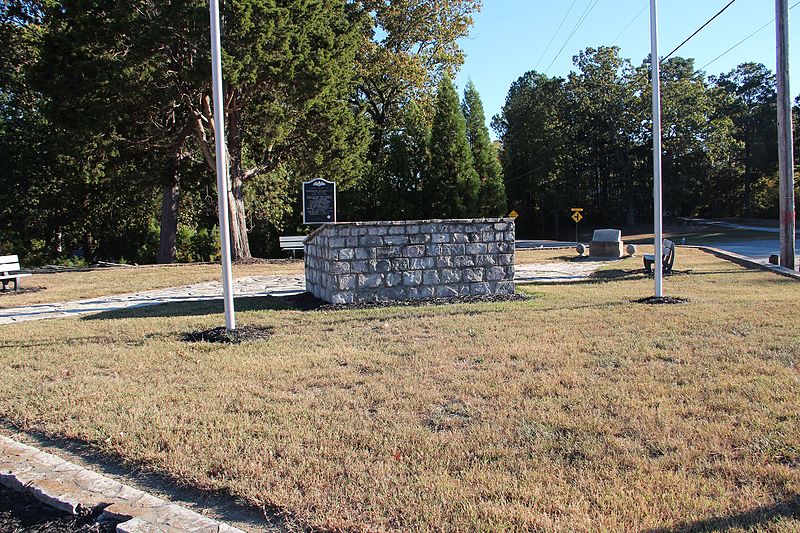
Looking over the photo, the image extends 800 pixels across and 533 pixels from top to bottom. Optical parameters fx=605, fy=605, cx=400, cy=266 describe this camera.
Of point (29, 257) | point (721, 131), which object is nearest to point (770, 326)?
point (29, 257)

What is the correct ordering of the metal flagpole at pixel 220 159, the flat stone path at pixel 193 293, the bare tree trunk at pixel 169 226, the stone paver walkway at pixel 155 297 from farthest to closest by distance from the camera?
1. the bare tree trunk at pixel 169 226
2. the flat stone path at pixel 193 293
3. the stone paver walkway at pixel 155 297
4. the metal flagpole at pixel 220 159

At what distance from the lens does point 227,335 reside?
7.28 m

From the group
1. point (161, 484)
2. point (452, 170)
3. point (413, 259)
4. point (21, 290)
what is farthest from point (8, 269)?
point (452, 170)

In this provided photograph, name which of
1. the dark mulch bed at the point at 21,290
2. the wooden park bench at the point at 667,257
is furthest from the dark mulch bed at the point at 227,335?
the wooden park bench at the point at 667,257

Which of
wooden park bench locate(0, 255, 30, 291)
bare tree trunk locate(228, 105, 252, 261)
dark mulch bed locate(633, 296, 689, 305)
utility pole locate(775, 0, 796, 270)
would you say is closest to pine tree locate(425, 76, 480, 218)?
bare tree trunk locate(228, 105, 252, 261)

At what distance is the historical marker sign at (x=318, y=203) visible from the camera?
10.3m

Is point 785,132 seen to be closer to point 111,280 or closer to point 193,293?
point 193,293

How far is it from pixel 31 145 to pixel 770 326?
3248 cm

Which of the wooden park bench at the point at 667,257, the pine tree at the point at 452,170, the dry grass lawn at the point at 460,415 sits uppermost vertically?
the pine tree at the point at 452,170

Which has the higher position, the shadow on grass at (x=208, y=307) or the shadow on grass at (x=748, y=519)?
the shadow on grass at (x=208, y=307)

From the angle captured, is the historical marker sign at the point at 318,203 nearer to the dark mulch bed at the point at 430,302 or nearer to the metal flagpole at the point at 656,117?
the dark mulch bed at the point at 430,302

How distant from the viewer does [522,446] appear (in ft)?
11.9

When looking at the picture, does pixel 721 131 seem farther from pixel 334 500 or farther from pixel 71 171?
pixel 334 500

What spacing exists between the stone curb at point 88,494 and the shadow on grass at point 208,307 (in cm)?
588
